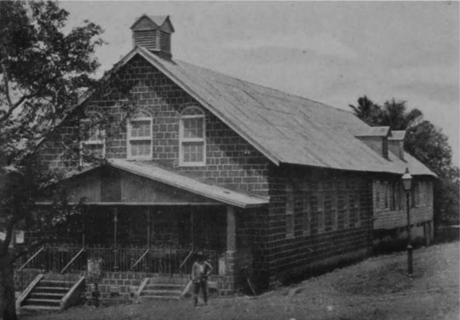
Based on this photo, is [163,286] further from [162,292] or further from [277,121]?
[277,121]

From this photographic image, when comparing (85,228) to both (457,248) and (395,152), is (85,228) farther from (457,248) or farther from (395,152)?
(395,152)

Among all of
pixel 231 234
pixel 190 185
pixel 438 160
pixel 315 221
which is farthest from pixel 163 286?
pixel 438 160

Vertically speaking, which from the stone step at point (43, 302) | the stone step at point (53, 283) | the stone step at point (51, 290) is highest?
the stone step at point (53, 283)

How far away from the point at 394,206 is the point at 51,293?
21.8 metres

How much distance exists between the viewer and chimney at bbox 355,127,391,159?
39.7 m

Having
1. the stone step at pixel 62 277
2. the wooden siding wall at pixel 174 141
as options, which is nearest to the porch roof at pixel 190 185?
the wooden siding wall at pixel 174 141

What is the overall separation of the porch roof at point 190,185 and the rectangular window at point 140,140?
1.56m

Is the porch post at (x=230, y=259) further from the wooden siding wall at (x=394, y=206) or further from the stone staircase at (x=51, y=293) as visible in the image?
the wooden siding wall at (x=394, y=206)

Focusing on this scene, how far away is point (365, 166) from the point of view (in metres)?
32.5

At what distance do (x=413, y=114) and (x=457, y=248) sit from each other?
30.7m

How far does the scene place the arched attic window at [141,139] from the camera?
83.9 ft

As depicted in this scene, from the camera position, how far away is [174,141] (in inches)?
990

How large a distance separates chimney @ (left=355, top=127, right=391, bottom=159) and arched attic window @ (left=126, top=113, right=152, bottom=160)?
17.4 meters

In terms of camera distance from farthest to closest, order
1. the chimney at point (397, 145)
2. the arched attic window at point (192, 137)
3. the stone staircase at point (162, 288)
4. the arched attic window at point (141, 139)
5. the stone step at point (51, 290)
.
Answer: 1. the chimney at point (397, 145)
2. the arched attic window at point (141, 139)
3. the arched attic window at point (192, 137)
4. the stone step at point (51, 290)
5. the stone staircase at point (162, 288)
